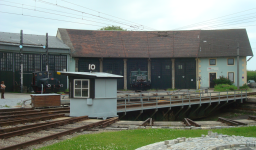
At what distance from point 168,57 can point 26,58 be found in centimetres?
2109

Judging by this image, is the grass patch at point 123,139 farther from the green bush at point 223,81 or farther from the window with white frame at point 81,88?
the green bush at point 223,81

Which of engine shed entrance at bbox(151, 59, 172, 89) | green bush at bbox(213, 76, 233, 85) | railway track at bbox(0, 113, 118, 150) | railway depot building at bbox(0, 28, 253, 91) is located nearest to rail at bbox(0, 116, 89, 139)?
railway track at bbox(0, 113, 118, 150)

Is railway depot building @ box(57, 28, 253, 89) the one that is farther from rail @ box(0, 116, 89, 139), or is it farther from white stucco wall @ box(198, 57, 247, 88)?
rail @ box(0, 116, 89, 139)

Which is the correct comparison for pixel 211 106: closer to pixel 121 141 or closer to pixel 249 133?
pixel 249 133

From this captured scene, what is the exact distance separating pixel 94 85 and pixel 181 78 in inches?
1111

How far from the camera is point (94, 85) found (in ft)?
50.5

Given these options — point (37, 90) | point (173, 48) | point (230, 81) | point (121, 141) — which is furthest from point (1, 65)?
point (230, 81)

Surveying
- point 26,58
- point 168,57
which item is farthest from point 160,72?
point 26,58

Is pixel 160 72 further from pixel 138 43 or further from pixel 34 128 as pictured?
pixel 34 128

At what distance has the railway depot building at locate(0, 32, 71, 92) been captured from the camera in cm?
3291

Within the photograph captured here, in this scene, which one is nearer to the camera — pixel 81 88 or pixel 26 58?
pixel 81 88

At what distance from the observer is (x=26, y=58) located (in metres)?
34.8

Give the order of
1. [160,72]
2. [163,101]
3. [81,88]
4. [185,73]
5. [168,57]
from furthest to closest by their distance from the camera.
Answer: [160,72], [185,73], [168,57], [163,101], [81,88]

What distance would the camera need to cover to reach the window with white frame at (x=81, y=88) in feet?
51.2
